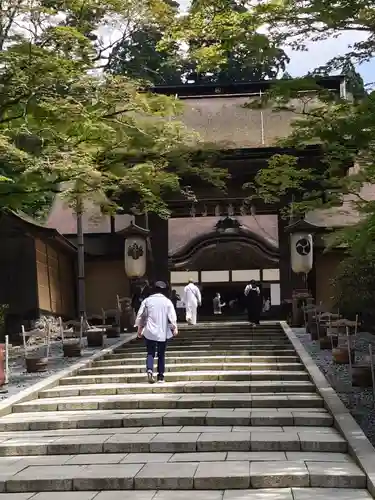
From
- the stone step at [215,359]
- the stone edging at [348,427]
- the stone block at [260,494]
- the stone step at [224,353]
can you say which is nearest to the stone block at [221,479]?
the stone block at [260,494]

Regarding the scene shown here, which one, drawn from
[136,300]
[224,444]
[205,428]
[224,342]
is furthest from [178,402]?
[136,300]

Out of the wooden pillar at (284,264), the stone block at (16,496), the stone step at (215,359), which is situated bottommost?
the stone block at (16,496)

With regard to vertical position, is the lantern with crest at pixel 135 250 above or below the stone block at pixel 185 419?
above

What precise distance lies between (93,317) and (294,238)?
23.1 ft

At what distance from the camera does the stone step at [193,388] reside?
35.8 feet

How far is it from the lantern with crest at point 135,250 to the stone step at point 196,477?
13.2 metres

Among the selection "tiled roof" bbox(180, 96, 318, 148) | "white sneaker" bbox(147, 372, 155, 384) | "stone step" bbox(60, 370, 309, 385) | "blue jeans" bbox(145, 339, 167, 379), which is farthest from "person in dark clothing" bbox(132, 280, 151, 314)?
"blue jeans" bbox(145, 339, 167, 379)

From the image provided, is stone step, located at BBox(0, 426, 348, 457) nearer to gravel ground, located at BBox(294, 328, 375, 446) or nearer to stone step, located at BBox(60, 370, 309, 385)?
gravel ground, located at BBox(294, 328, 375, 446)

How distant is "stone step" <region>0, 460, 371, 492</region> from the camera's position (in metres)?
6.32

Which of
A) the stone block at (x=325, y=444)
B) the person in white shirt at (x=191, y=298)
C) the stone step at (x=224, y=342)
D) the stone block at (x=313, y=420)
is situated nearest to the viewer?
the stone block at (x=325, y=444)

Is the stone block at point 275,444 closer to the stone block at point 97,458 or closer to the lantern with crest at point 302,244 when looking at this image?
the stone block at point 97,458

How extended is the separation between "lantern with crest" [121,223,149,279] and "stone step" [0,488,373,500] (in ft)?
45.0

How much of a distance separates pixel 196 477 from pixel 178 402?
3.57 metres

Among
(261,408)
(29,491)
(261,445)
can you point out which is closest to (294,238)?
(261,408)
